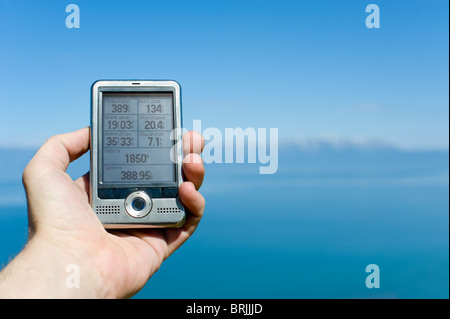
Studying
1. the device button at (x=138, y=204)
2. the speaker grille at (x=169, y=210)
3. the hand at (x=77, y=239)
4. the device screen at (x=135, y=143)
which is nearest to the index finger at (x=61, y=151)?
the hand at (x=77, y=239)

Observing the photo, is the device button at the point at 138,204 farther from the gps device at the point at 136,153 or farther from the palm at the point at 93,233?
the palm at the point at 93,233

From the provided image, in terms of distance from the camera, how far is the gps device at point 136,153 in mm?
2787

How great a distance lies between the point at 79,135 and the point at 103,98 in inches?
12.5

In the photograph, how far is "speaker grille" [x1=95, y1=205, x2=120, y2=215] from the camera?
2.75 meters

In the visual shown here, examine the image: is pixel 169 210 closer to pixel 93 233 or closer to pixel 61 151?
pixel 93 233

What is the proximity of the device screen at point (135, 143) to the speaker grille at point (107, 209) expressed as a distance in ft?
0.59

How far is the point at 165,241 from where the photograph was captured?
9.19 feet

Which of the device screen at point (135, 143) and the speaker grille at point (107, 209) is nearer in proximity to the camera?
the speaker grille at point (107, 209)

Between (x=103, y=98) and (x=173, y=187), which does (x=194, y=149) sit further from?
(x=103, y=98)

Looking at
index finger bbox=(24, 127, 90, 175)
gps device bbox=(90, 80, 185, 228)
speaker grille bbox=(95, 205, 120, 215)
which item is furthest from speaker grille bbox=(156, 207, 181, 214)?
index finger bbox=(24, 127, 90, 175)

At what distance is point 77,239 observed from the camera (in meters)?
2.39

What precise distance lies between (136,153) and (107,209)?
1.37ft

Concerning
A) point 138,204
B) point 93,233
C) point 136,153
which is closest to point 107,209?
point 138,204
